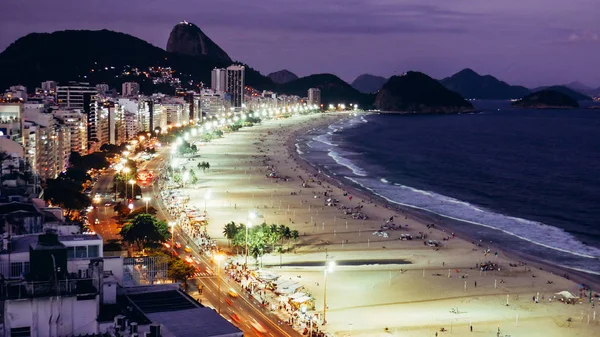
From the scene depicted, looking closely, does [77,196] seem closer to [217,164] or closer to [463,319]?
[463,319]

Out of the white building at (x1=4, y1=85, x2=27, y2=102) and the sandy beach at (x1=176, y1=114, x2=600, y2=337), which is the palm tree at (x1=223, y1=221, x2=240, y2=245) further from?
the white building at (x1=4, y1=85, x2=27, y2=102)

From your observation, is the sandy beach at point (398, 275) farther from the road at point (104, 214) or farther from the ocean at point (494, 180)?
the road at point (104, 214)

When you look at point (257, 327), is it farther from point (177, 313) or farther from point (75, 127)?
point (75, 127)

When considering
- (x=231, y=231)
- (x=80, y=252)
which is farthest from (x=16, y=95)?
(x=80, y=252)

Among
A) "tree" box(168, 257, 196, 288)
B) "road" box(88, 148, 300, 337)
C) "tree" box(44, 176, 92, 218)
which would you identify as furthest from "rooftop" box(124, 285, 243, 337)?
"tree" box(44, 176, 92, 218)

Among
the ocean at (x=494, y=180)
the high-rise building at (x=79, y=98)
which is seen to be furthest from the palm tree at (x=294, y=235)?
the high-rise building at (x=79, y=98)

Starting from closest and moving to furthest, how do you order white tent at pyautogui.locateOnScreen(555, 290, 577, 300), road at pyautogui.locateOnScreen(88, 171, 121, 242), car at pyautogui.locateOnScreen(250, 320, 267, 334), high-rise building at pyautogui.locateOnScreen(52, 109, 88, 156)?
car at pyautogui.locateOnScreen(250, 320, 267, 334) < white tent at pyautogui.locateOnScreen(555, 290, 577, 300) < road at pyautogui.locateOnScreen(88, 171, 121, 242) < high-rise building at pyautogui.locateOnScreen(52, 109, 88, 156)
